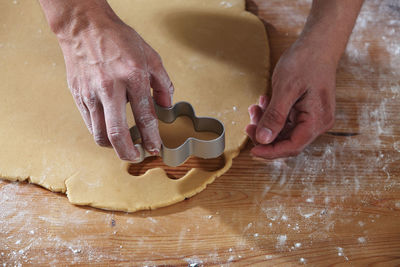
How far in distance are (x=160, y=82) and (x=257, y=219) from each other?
0.49m

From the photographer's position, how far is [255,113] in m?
1.22

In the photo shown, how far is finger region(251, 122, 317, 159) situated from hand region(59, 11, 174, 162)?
342 millimetres

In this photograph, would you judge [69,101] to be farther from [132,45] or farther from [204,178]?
[204,178]

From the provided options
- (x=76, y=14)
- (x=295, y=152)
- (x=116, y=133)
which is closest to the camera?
(x=116, y=133)

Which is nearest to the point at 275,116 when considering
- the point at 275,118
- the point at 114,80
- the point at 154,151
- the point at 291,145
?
the point at 275,118

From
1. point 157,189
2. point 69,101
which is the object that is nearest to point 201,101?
point 157,189

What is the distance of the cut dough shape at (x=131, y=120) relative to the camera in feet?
3.70

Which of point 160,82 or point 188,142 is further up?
point 160,82

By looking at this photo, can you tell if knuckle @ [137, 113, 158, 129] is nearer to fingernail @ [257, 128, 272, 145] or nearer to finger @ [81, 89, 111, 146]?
finger @ [81, 89, 111, 146]

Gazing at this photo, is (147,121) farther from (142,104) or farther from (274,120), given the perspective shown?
(274,120)

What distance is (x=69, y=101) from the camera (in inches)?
50.8

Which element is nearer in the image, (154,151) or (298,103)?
(154,151)

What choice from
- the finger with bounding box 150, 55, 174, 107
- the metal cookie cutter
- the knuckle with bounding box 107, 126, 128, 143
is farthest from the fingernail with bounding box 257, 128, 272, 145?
the knuckle with bounding box 107, 126, 128, 143

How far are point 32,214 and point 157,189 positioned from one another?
38 cm
